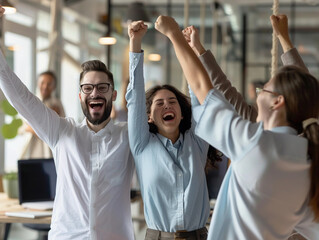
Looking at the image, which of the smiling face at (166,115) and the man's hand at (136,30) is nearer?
the man's hand at (136,30)

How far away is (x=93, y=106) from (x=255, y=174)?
1136 mm

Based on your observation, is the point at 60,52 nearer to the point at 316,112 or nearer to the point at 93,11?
the point at 93,11

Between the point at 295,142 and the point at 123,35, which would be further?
the point at 123,35

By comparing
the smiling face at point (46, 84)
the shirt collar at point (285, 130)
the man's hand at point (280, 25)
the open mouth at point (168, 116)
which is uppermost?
the man's hand at point (280, 25)

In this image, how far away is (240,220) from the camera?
2145mm

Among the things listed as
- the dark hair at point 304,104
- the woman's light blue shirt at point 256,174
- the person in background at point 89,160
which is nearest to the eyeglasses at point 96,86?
the person in background at point 89,160

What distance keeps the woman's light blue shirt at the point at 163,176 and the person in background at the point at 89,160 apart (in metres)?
0.16

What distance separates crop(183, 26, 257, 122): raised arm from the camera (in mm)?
2734

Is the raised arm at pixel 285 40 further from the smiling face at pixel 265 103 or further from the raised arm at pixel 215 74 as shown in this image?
the smiling face at pixel 265 103

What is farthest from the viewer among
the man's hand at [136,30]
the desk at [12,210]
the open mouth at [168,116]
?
the desk at [12,210]

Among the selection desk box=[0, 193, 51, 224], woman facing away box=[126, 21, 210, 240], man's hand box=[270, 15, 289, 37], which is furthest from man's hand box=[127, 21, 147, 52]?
desk box=[0, 193, 51, 224]

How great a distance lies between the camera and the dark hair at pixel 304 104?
82.5 inches

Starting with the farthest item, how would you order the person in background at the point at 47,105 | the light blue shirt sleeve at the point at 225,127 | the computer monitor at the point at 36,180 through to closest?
1. the person in background at the point at 47,105
2. the computer monitor at the point at 36,180
3. the light blue shirt sleeve at the point at 225,127

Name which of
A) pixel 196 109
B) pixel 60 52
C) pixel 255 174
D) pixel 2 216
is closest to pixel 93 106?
pixel 196 109
